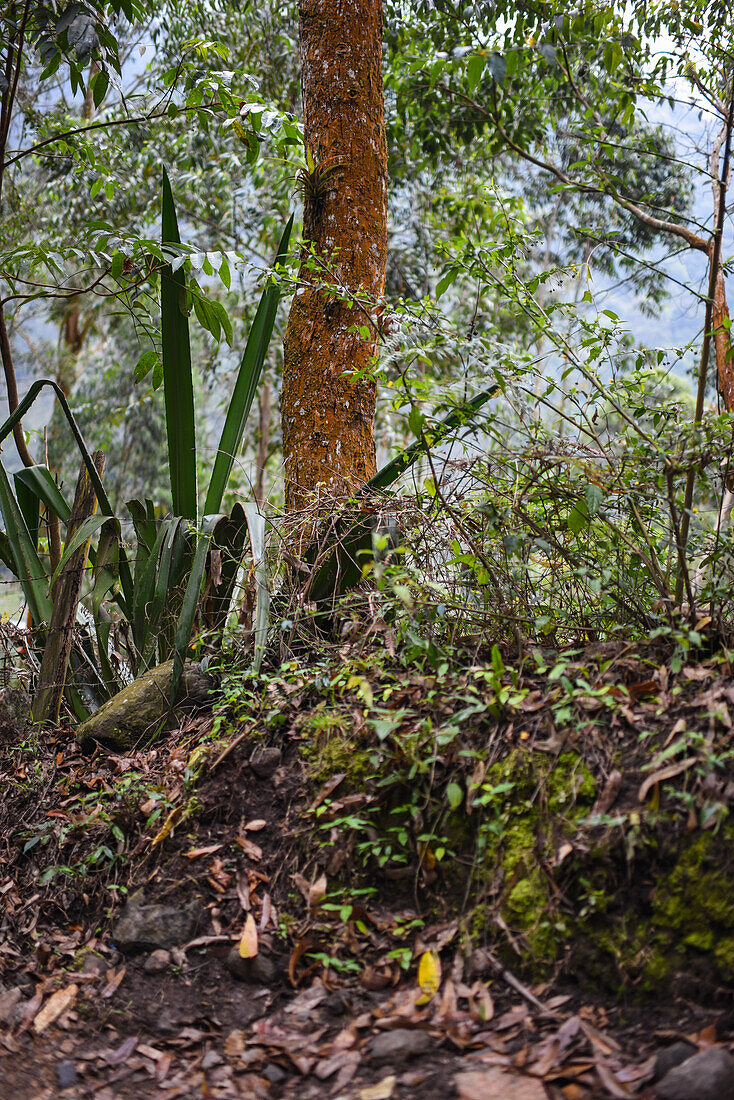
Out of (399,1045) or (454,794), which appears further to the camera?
(454,794)

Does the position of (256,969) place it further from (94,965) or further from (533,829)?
(533,829)

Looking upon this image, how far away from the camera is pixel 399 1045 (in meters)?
1.51

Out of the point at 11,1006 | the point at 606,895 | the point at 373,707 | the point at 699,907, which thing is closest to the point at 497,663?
the point at 373,707

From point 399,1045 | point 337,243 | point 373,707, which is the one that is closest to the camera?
point 399,1045

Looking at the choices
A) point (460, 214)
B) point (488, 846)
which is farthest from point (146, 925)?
point (460, 214)

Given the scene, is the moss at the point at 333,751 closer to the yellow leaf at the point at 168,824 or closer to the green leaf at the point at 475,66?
the yellow leaf at the point at 168,824

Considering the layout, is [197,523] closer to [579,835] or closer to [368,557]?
[368,557]

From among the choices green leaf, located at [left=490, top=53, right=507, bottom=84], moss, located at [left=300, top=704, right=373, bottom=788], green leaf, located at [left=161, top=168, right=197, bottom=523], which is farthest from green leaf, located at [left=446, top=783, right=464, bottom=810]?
green leaf, located at [left=490, top=53, right=507, bottom=84]

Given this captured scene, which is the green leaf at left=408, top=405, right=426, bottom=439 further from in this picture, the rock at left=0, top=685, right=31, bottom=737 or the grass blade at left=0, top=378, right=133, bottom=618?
the rock at left=0, top=685, right=31, bottom=737

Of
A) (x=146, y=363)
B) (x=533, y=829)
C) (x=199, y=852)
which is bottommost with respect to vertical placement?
(x=199, y=852)

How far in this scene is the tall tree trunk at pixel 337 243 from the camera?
10.6 ft

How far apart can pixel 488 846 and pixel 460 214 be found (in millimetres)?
7847

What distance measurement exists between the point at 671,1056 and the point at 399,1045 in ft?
1.65

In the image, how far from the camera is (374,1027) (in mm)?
1588
